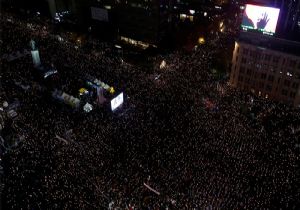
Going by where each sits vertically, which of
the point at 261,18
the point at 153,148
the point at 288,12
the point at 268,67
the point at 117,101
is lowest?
the point at 153,148

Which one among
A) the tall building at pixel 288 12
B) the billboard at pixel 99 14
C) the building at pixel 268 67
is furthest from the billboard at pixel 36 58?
the tall building at pixel 288 12

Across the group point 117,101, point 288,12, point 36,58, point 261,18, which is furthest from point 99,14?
point 288,12

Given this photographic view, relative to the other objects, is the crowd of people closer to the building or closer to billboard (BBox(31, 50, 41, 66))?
Answer: billboard (BBox(31, 50, 41, 66))

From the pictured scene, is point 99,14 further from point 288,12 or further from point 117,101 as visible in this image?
point 288,12

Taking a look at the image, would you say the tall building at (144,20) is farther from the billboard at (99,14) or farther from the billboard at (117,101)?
the billboard at (117,101)

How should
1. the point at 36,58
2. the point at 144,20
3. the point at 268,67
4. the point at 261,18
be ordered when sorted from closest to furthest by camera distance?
1. the point at 261,18
2. the point at 268,67
3. the point at 36,58
4. the point at 144,20

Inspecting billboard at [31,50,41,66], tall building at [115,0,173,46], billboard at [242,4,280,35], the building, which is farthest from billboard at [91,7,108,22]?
billboard at [242,4,280,35]

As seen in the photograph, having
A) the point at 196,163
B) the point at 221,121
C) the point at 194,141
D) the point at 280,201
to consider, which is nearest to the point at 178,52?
the point at 221,121
